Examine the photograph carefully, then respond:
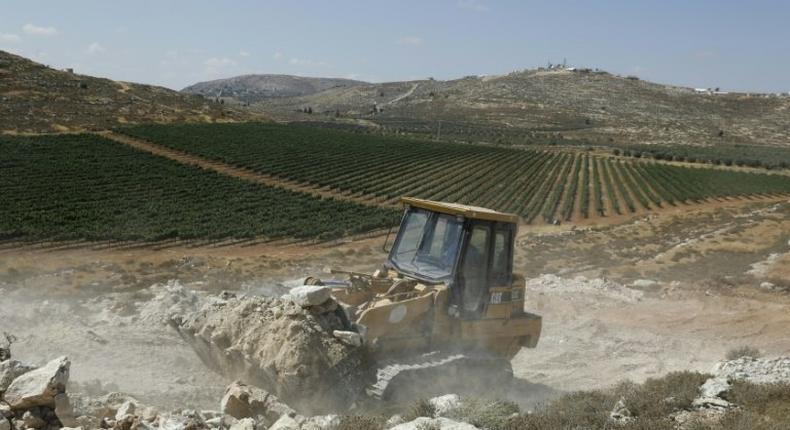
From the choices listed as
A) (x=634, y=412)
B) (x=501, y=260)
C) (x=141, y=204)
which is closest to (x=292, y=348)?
(x=501, y=260)

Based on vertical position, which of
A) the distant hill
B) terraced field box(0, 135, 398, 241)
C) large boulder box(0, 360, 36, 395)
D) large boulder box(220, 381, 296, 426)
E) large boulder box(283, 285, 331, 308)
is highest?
the distant hill

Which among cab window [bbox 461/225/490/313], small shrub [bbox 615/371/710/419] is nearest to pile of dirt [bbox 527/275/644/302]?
cab window [bbox 461/225/490/313]

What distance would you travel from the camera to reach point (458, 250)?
888 cm

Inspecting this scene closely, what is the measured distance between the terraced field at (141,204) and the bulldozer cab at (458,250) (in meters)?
15.6

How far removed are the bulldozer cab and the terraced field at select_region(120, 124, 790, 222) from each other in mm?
25351

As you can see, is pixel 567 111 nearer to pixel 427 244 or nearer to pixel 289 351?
pixel 427 244

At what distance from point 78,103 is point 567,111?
320 ft

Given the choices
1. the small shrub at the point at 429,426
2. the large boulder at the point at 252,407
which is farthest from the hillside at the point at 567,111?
the small shrub at the point at 429,426

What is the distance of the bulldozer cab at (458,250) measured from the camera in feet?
29.1

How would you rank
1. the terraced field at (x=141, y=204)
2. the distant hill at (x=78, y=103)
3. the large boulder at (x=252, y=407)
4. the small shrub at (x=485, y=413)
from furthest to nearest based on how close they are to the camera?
1. the distant hill at (x=78, y=103)
2. the terraced field at (x=141, y=204)
3. the large boulder at (x=252, y=407)
4. the small shrub at (x=485, y=413)

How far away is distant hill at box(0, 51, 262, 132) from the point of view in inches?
2101

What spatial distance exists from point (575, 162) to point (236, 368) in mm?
58349

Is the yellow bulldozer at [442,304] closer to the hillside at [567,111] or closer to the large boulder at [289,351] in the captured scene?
the large boulder at [289,351]

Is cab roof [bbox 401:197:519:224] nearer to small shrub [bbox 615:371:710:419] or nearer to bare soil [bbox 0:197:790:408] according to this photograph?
bare soil [bbox 0:197:790:408]
